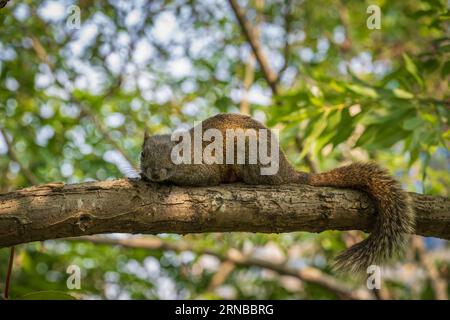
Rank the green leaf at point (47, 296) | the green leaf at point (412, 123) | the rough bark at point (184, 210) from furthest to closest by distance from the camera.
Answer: the green leaf at point (412, 123)
the rough bark at point (184, 210)
the green leaf at point (47, 296)

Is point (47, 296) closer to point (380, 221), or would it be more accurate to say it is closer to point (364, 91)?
point (380, 221)

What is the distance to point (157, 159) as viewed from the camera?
16.9 feet

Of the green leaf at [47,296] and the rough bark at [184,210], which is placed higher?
the rough bark at [184,210]

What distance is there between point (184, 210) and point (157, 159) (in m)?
1.24

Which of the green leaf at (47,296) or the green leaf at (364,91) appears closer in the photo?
the green leaf at (47,296)

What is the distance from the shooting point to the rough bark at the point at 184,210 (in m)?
3.59

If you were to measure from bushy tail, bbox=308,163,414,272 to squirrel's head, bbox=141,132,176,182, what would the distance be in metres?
1.52

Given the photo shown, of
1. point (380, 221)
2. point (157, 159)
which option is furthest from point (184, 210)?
point (380, 221)

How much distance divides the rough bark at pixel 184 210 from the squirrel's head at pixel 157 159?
0.46 metres

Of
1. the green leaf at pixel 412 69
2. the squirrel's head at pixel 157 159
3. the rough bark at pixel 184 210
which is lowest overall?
the rough bark at pixel 184 210

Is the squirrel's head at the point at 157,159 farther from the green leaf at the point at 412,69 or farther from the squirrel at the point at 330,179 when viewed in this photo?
the green leaf at the point at 412,69

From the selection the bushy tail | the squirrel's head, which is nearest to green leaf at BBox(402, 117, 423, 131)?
the bushy tail

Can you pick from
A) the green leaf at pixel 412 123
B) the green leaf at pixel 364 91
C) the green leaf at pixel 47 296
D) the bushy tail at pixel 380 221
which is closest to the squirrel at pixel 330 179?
the bushy tail at pixel 380 221
